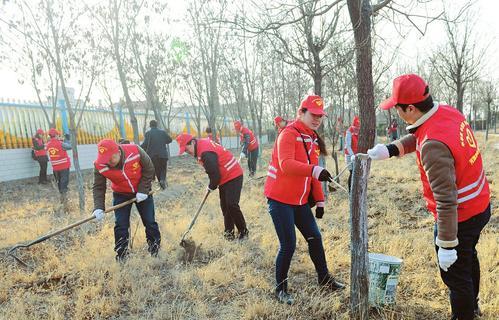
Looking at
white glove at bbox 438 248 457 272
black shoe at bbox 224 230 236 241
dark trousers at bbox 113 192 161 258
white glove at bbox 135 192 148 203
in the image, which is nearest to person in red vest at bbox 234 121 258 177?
black shoe at bbox 224 230 236 241

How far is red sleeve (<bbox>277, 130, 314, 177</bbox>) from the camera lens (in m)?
2.64

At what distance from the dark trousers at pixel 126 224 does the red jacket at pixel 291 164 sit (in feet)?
6.11

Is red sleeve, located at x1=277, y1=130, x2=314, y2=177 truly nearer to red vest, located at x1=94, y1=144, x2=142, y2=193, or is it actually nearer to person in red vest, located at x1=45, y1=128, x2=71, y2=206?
red vest, located at x1=94, y1=144, x2=142, y2=193

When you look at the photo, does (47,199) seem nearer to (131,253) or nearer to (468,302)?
(131,253)

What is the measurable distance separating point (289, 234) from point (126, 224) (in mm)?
2071

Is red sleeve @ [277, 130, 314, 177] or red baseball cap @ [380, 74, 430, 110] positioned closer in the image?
red baseball cap @ [380, 74, 430, 110]

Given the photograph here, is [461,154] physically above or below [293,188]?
above

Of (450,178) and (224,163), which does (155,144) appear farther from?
(450,178)

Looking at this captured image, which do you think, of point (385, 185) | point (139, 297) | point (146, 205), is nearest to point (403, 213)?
point (385, 185)

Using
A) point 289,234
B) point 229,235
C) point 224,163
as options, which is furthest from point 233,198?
point 289,234

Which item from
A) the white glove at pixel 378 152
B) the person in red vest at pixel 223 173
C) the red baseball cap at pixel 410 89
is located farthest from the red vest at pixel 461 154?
the person in red vest at pixel 223 173

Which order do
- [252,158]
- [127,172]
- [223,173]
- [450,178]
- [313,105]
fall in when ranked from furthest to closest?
[252,158] → [223,173] → [127,172] → [313,105] → [450,178]

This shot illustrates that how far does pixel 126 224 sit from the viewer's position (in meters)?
4.16

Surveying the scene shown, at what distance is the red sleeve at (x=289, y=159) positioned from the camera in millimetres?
2641
